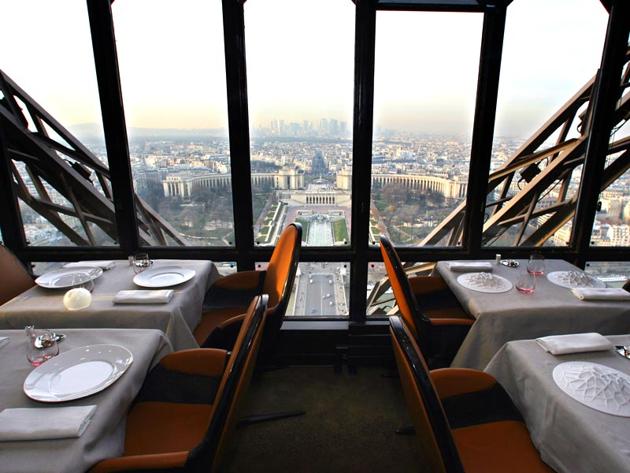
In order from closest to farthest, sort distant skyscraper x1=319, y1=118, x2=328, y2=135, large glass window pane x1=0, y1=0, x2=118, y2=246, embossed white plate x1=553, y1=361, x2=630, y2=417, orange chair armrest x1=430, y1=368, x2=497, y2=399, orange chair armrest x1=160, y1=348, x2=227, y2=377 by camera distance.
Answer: embossed white plate x1=553, y1=361, x2=630, y2=417 → orange chair armrest x1=430, y1=368, x2=497, y2=399 → orange chair armrest x1=160, y1=348, x2=227, y2=377 → large glass window pane x1=0, y1=0, x2=118, y2=246 → distant skyscraper x1=319, y1=118, x2=328, y2=135

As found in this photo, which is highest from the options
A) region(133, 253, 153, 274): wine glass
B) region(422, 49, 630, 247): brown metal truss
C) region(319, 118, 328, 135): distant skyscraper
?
region(319, 118, 328, 135): distant skyscraper

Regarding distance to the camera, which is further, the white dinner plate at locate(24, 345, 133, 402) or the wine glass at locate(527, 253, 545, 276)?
the wine glass at locate(527, 253, 545, 276)

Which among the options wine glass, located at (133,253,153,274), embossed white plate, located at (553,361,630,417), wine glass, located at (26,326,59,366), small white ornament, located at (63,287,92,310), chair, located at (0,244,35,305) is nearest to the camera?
embossed white plate, located at (553,361,630,417)

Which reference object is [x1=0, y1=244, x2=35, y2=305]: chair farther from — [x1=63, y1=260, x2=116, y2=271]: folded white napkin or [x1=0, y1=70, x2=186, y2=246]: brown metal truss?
[x1=0, y1=70, x2=186, y2=246]: brown metal truss

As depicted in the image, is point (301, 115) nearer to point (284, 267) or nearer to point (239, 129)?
point (239, 129)

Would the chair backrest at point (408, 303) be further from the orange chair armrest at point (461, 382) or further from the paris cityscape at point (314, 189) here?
the paris cityscape at point (314, 189)

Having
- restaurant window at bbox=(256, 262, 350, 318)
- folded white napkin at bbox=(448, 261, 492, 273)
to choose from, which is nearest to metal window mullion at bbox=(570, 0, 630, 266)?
folded white napkin at bbox=(448, 261, 492, 273)

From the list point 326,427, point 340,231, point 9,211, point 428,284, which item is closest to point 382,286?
point 428,284
